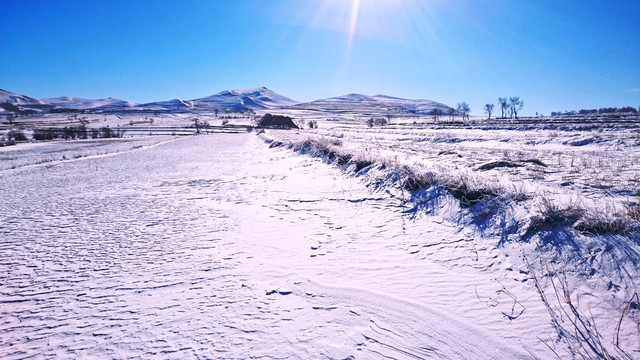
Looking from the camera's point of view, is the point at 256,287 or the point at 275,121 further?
the point at 275,121

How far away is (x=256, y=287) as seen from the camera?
14.8ft

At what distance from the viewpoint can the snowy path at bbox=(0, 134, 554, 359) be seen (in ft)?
11.0

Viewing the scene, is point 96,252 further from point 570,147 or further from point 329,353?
point 570,147

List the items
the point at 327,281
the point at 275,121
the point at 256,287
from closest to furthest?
the point at 256,287 < the point at 327,281 < the point at 275,121

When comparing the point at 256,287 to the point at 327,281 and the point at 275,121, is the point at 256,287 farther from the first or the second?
the point at 275,121

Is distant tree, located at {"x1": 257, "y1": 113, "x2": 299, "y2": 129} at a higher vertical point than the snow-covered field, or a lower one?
higher

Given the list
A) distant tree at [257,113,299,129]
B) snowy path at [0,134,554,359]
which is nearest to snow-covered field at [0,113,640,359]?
snowy path at [0,134,554,359]

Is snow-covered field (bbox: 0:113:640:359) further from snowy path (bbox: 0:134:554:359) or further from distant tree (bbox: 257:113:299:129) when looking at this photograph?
distant tree (bbox: 257:113:299:129)

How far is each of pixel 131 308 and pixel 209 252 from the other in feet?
6.22

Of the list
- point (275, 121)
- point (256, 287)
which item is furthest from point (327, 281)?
point (275, 121)

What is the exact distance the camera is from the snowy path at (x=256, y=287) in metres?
3.35

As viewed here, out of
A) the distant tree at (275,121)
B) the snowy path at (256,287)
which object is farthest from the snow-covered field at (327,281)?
the distant tree at (275,121)

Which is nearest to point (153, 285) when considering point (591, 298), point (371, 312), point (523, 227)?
point (371, 312)

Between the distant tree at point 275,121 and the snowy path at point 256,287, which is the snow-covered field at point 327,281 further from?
the distant tree at point 275,121
